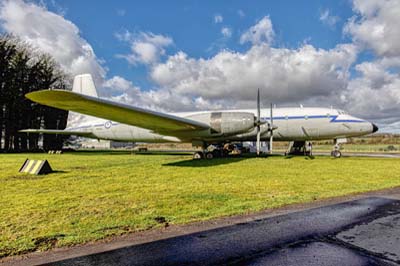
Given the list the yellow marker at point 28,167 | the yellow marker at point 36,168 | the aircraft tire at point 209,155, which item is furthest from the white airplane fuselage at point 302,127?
the yellow marker at point 36,168

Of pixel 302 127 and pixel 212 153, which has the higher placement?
pixel 302 127

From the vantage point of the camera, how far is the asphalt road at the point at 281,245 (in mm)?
3639

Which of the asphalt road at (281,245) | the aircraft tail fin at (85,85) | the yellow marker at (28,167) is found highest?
the aircraft tail fin at (85,85)

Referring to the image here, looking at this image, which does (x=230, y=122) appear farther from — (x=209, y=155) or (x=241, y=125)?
(x=209, y=155)

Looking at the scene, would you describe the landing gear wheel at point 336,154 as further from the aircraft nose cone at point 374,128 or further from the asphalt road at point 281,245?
the asphalt road at point 281,245

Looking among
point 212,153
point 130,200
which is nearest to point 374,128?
point 212,153

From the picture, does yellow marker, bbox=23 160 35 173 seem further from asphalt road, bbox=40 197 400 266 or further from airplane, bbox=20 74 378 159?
asphalt road, bbox=40 197 400 266

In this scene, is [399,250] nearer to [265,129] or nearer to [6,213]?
[6,213]

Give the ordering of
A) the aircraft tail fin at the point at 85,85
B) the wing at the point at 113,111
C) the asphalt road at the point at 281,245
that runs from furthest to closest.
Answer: the aircraft tail fin at the point at 85,85 < the wing at the point at 113,111 < the asphalt road at the point at 281,245

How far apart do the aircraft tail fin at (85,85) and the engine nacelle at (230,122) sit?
44.5 ft

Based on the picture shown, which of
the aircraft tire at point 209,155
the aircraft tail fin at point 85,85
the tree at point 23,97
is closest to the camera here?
the aircraft tire at point 209,155

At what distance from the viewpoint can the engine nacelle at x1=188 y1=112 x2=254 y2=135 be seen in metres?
19.6

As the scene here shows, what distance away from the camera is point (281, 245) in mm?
4191

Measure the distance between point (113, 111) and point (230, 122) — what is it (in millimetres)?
8143
